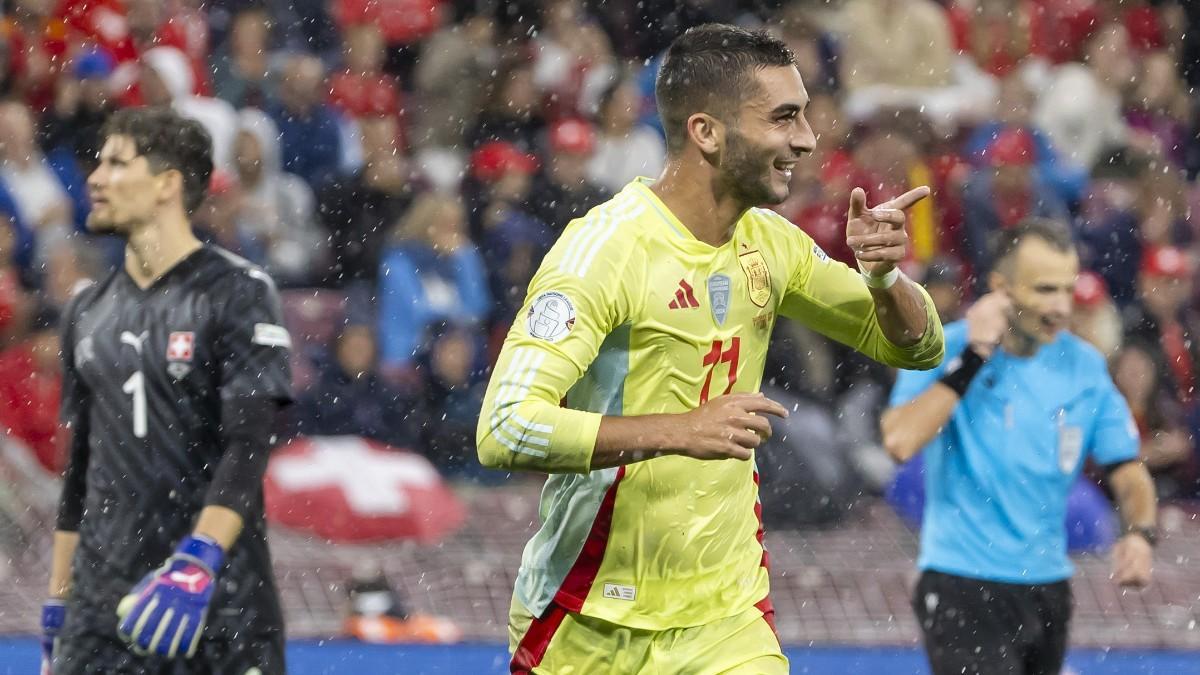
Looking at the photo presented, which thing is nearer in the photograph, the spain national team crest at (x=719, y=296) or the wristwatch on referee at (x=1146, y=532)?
the spain national team crest at (x=719, y=296)

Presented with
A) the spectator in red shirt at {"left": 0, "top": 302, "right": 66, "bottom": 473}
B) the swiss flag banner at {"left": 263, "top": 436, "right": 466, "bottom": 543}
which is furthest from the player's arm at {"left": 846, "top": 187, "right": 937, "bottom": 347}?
the spectator in red shirt at {"left": 0, "top": 302, "right": 66, "bottom": 473}

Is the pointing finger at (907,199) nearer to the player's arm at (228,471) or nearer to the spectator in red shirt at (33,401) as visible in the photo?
the player's arm at (228,471)

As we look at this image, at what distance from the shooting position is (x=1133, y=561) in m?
6.20

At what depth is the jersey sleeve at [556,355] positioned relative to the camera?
13.0 feet

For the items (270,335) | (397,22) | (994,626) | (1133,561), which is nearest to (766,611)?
(270,335)

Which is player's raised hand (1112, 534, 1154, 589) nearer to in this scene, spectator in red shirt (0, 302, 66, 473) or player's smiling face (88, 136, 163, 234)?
player's smiling face (88, 136, 163, 234)

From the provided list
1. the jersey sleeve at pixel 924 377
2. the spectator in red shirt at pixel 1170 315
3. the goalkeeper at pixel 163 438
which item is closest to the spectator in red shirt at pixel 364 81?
the spectator in red shirt at pixel 1170 315

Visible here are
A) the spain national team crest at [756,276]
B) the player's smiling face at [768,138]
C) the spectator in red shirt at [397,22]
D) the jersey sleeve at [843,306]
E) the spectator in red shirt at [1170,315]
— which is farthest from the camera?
the spectator in red shirt at [397,22]

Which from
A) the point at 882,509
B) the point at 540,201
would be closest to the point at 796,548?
the point at 882,509

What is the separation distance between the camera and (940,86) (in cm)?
1274

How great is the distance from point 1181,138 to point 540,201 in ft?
14.8

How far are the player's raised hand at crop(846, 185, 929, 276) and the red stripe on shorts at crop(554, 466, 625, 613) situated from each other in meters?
0.71

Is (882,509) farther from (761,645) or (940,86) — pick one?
(761,645)

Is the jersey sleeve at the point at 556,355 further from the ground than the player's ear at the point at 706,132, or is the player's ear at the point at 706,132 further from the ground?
the player's ear at the point at 706,132
